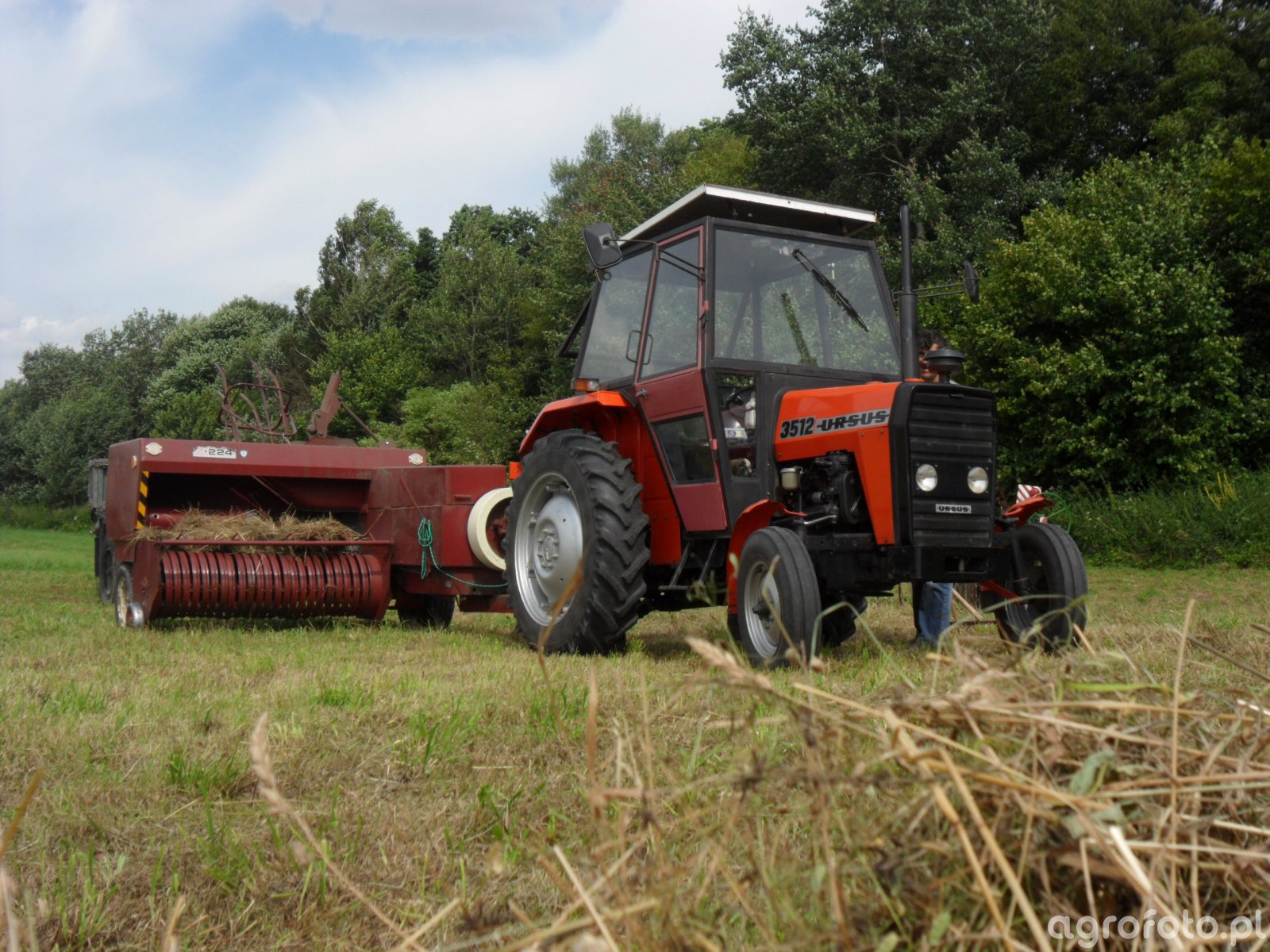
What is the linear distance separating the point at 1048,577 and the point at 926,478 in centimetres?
84

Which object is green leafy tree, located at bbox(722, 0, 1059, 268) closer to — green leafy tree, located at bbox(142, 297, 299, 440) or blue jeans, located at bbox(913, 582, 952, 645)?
blue jeans, located at bbox(913, 582, 952, 645)

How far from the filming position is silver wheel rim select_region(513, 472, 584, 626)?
22.6 ft

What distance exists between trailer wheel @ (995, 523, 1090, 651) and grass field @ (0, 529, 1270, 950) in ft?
1.68

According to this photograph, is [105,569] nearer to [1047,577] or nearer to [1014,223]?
[1047,577]

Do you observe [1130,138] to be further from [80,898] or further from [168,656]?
[80,898]

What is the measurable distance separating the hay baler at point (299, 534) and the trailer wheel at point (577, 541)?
730 mm

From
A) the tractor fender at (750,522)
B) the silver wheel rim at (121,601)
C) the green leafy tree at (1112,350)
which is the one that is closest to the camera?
the tractor fender at (750,522)

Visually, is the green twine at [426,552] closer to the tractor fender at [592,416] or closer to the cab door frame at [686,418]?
the tractor fender at [592,416]

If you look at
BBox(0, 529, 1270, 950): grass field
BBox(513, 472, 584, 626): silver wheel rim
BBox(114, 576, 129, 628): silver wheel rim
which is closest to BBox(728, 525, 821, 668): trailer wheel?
BBox(0, 529, 1270, 950): grass field

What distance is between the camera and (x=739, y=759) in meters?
1.48

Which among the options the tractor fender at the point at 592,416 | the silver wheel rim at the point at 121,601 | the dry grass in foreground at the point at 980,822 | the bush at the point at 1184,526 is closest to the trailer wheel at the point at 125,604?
the silver wheel rim at the point at 121,601

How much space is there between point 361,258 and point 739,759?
50431 millimetres

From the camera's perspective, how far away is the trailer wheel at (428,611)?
9211mm

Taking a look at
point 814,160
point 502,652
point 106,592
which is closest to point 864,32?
point 814,160
